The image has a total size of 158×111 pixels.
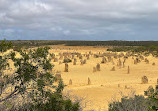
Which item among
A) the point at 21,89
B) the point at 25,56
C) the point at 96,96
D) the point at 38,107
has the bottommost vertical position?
the point at 96,96

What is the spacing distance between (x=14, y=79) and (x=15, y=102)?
2.12 ft

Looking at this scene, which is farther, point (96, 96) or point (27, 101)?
point (96, 96)

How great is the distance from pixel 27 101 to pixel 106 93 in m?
5.42

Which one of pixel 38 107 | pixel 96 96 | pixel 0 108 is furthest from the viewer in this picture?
pixel 96 96

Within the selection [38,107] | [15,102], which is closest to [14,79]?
[15,102]

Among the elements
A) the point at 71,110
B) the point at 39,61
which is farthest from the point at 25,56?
the point at 71,110

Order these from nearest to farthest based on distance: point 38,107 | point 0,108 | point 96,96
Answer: point 0,108 → point 38,107 → point 96,96

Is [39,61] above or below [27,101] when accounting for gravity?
above

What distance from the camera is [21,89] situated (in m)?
5.66

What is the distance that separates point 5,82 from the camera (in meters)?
5.76

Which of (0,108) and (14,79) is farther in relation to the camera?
(14,79)

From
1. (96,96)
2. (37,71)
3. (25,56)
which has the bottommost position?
(96,96)

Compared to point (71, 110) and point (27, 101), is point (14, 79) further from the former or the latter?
point (71, 110)

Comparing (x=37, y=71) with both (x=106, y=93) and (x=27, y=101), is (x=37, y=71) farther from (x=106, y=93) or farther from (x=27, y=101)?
(x=106, y=93)
